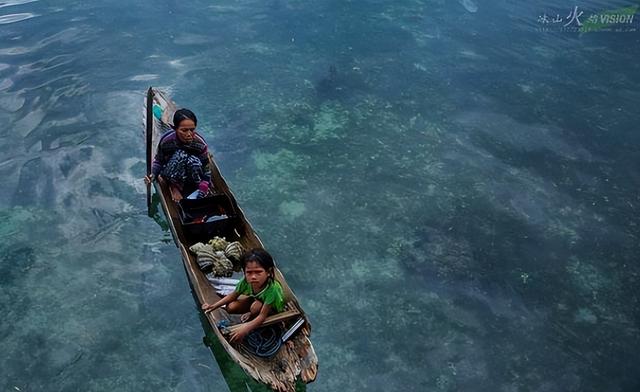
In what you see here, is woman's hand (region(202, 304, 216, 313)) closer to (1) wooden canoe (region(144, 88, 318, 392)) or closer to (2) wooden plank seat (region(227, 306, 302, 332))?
(1) wooden canoe (region(144, 88, 318, 392))

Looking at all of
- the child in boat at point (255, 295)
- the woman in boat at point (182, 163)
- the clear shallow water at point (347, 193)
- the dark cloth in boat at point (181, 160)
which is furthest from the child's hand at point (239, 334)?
the dark cloth in boat at point (181, 160)

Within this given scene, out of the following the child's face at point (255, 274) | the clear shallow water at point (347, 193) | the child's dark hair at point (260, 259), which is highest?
the child's dark hair at point (260, 259)

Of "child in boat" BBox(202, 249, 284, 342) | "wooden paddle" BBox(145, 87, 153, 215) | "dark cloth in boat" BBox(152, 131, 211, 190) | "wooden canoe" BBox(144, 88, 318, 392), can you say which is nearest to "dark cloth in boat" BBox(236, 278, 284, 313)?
"child in boat" BBox(202, 249, 284, 342)

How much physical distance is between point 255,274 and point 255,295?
0.44 m

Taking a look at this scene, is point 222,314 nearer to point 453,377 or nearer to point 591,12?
point 453,377

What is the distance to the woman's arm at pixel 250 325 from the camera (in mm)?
5250

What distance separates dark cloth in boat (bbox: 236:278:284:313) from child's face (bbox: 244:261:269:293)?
82 millimetres

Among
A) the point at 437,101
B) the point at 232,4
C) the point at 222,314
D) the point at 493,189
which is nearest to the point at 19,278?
the point at 222,314

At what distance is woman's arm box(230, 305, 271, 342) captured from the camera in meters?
5.25

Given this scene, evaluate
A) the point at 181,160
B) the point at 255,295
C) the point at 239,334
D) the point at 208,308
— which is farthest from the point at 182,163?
the point at 239,334

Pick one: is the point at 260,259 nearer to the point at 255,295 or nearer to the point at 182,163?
the point at 255,295

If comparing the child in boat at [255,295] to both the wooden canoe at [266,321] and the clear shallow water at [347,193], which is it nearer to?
the wooden canoe at [266,321]

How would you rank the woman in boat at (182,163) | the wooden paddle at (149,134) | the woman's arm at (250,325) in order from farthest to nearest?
the wooden paddle at (149,134), the woman in boat at (182,163), the woman's arm at (250,325)

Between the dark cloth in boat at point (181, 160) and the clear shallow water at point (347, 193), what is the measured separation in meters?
1.05
